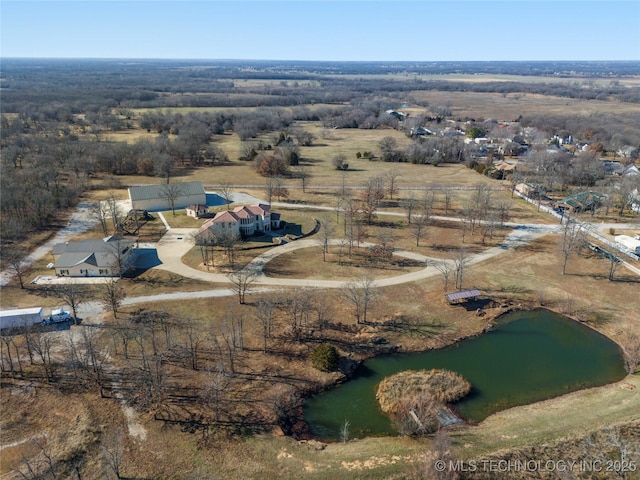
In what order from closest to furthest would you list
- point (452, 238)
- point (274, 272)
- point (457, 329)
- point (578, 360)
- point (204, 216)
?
point (578, 360) < point (457, 329) < point (274, 272) < point (452, 238) < point (204, 216)

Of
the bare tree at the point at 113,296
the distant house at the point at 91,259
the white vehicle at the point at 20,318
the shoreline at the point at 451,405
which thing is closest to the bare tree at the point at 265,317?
the shoreline at the point at 451,405

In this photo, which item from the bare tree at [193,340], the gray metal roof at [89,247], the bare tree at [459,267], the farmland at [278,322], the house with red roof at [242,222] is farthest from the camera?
the house with red roof at [242,222]

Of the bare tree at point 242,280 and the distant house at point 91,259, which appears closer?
the bare tree at point 242,280

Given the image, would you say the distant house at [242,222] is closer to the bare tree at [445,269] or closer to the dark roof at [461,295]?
the bare tree at [445,269]

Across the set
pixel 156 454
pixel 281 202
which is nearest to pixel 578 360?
pixel 156 454

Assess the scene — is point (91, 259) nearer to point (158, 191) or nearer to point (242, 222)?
point (242, 222)

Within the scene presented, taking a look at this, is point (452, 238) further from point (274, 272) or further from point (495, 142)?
point (495, 142)
